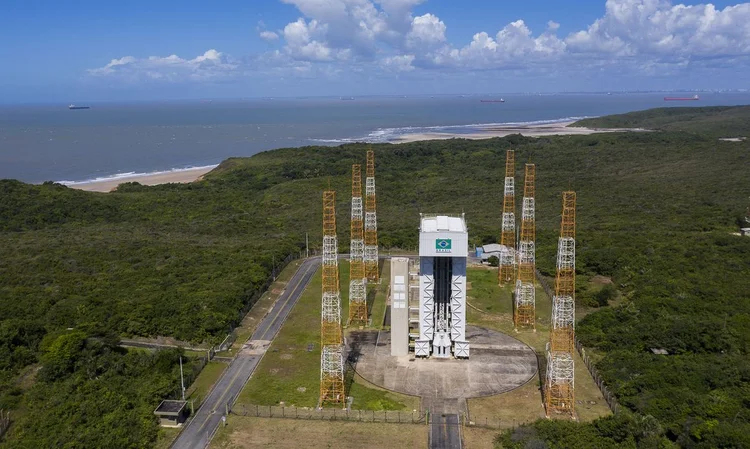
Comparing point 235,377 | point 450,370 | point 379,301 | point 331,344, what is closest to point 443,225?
point 450,370

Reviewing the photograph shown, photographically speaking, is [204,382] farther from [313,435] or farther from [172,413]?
[313,435]

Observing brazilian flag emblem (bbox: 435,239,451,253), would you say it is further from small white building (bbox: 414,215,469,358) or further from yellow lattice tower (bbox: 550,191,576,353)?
yellow lattice tower (bbox: 550,191,576,353)

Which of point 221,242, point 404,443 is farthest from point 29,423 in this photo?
point 221,242

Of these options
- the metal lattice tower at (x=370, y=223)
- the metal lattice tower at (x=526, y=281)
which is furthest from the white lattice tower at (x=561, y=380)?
the metal lattice tower at (x=370, y=223)

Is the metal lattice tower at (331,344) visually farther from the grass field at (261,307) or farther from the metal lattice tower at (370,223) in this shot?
the metal lattice tower at (370,223)

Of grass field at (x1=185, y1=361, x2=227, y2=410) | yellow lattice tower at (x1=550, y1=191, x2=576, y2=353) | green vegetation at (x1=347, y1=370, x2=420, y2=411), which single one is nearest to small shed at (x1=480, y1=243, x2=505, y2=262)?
yellow lattice tower at (x1=550, y1=191, x2=576, y2=353)

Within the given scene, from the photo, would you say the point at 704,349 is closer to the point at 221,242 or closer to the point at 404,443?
the point at 404,443
